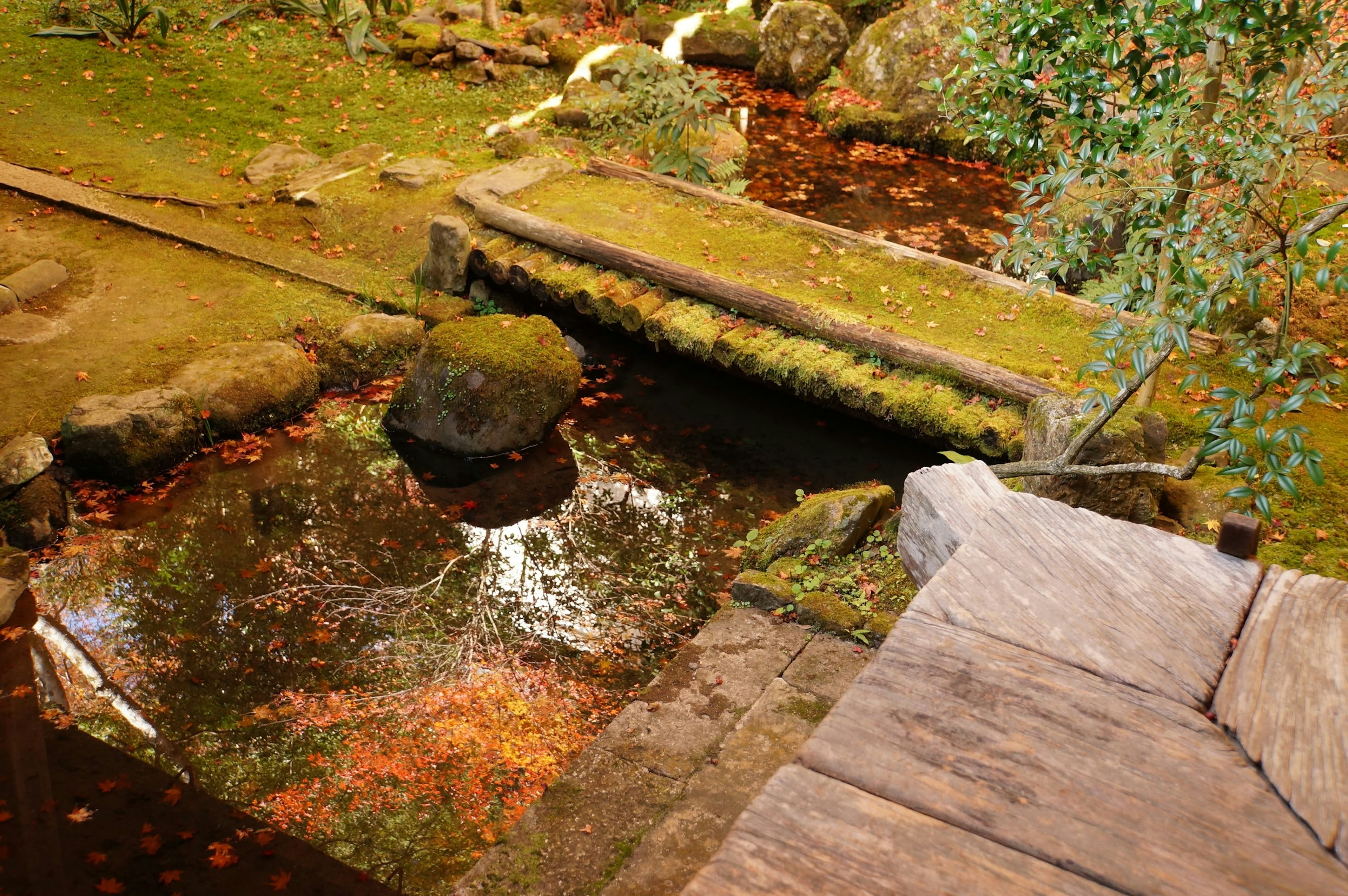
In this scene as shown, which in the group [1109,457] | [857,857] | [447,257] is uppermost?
[857,857]

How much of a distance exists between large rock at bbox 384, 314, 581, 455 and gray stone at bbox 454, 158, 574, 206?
95.4 inches

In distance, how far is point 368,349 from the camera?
7000mm

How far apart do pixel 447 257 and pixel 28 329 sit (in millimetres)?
3021

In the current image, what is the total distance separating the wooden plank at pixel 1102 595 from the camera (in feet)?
5.57

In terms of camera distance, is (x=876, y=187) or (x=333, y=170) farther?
(x=876, y=187)

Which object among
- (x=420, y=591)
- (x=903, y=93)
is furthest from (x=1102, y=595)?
(x=903, y=93)

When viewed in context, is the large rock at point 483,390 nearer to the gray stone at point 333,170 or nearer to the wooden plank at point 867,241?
the wooden plank at point 867,241

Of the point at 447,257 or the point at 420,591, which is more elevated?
the point at 447,257

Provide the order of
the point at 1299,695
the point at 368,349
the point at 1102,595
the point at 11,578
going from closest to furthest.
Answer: the point at 1299,695 → the point at 1102,595 → the point at 11,578 → the point at 368,349

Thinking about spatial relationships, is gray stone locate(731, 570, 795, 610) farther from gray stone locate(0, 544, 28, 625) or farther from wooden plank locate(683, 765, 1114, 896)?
gray stone locate(0, 544, 28, 625)

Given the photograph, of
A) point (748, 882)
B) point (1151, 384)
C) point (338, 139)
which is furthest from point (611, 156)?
point (748, 882)

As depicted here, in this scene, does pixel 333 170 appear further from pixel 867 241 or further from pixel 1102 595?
pixel 1102 595

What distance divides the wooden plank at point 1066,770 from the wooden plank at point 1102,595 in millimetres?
60

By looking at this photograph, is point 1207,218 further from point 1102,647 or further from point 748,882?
point 748,882
